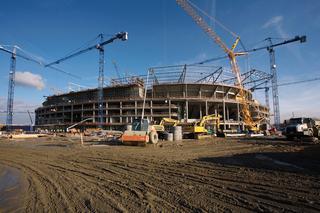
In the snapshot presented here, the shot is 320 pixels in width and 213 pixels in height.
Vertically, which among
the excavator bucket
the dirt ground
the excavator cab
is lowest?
the dirt ground

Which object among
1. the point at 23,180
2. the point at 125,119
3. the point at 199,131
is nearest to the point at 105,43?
the point at 125,119

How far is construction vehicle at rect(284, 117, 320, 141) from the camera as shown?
2528 cm

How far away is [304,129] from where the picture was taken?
25547 mm

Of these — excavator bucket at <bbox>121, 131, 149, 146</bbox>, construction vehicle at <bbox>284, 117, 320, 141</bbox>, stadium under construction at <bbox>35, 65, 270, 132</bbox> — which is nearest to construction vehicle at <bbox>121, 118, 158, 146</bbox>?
excavator bucket at <bbox>121, 131, 149, 146</bbox>

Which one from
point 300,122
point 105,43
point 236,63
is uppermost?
point 105,43

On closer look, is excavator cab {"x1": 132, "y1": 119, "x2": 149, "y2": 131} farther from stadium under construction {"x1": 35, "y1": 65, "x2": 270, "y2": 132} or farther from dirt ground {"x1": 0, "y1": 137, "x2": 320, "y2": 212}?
stadium under construction {"x1": 35, "y1": 65, "x2": 270, "y2": 132}

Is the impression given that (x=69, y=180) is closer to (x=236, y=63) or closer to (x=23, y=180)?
(x=23, y=180)

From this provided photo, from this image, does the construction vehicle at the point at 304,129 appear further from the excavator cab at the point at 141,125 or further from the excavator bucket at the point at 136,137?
the excavator bucket at the point at 136,137

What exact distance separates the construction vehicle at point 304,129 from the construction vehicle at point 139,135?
50.3ft

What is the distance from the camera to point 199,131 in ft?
103

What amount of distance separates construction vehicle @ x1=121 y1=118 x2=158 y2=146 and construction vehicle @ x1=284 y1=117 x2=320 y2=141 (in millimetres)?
15344

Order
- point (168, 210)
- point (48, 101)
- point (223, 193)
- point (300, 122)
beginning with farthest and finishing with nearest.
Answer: point (48, 101) → point (300, 122) → point (223, 193) → point (168, 210)

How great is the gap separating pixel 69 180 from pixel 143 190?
9.81 ft

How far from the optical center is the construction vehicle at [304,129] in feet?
82.9
